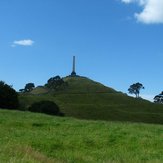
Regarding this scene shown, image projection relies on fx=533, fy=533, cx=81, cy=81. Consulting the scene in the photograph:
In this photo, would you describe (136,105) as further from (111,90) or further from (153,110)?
(111,90)

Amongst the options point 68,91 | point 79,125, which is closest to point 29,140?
point 79,125

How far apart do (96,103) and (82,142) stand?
110m

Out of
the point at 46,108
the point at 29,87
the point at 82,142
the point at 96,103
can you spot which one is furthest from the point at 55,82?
the point at 82,142

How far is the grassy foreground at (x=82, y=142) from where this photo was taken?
69.6 ft

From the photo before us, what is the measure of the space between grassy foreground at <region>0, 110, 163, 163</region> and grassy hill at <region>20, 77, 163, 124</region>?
66.0m

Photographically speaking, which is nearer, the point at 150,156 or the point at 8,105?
the point at 150,156

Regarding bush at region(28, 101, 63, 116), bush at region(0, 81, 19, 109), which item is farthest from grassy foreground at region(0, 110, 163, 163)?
bush at region(28, 101, 63, 116)

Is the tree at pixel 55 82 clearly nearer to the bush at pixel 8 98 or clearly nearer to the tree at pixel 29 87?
the tree at pixel 29 87

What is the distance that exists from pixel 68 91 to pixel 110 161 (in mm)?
143121

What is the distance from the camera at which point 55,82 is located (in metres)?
166

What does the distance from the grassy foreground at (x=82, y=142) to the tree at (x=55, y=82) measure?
5173 inches

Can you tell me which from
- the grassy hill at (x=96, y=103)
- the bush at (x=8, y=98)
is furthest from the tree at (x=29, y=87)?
the bush at (x=8, y=98)

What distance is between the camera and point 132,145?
2616 centimetres

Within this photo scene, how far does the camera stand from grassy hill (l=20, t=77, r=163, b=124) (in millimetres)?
111312
